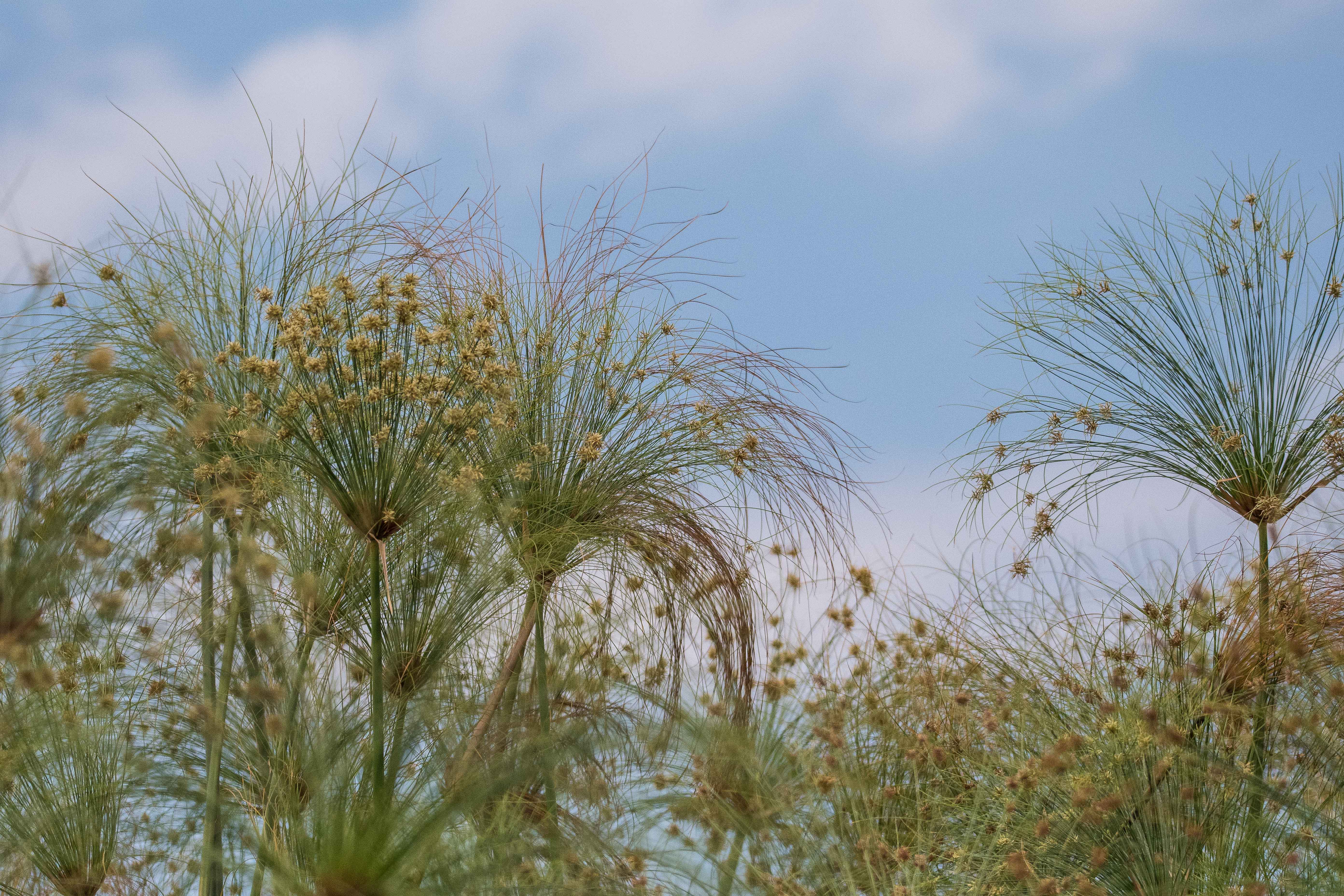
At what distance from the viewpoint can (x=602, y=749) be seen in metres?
4.61

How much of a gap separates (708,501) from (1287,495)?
8.74 ft

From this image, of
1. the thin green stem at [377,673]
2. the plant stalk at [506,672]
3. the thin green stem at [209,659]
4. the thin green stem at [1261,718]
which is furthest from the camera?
the thin green stem at [209,659]

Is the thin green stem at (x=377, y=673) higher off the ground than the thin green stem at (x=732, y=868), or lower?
higher

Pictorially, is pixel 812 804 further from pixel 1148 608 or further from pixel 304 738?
pixel 1148 608

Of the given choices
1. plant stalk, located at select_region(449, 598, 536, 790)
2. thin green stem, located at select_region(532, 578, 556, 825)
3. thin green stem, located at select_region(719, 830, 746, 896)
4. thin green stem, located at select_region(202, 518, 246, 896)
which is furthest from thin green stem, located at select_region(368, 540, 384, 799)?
thin green stem, located at select_region(719, 830, 746, 896)

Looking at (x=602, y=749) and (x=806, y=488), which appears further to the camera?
(x=806, y=488)

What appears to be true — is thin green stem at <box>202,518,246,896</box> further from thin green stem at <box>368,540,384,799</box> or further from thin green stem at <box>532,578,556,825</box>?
thin green stem at <box>532,578,556,825</box>

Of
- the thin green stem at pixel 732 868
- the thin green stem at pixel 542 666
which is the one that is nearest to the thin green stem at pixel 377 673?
the thin green stem at pixel 542 666

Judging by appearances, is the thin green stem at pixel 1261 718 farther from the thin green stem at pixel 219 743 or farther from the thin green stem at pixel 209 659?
the thin green stem at pixel 209 659

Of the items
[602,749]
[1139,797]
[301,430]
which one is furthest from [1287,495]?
[301,430]

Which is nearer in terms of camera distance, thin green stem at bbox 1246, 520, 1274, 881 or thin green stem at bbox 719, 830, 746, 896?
thin green stem at bbox 719, 830, 746, 896

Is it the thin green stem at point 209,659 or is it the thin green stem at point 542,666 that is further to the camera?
the thin green stem at point 542,666

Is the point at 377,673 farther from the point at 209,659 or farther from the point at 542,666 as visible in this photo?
the point at 209,659

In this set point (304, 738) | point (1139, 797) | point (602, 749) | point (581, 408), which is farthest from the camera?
point (581, 408)
